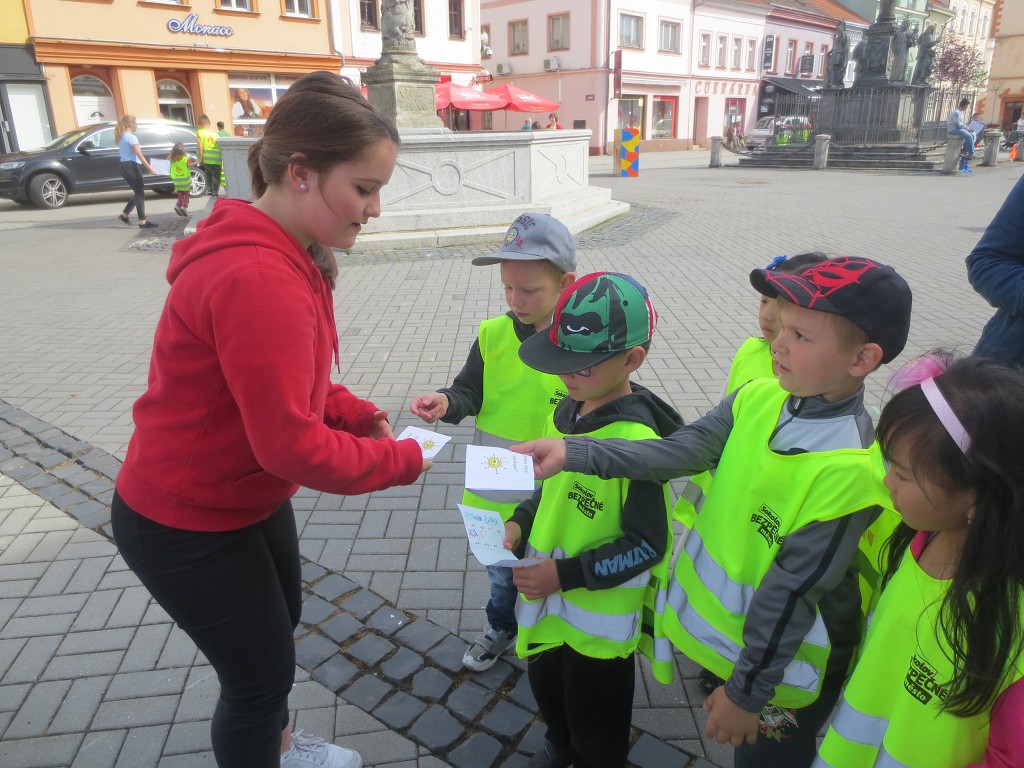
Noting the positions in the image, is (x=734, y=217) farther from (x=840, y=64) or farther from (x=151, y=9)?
(x=151, y=9)

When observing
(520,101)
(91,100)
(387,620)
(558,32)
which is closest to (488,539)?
(387,620)

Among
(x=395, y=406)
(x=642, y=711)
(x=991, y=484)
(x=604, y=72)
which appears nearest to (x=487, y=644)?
(x=642, y=711)

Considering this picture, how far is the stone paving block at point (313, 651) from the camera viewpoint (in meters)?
2.65

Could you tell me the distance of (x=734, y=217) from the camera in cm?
1330

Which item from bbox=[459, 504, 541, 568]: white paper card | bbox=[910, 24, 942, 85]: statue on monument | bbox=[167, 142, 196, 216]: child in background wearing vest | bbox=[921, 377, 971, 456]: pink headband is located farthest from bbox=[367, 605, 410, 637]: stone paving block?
bbox=[910, 24, 942, 85]: statue on monument

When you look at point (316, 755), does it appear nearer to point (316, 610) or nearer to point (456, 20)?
point (316, 610)

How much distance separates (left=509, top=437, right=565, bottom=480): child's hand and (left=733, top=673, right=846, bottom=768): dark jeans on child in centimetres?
84

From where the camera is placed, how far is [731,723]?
5.40 ft

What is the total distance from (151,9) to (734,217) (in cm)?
2043

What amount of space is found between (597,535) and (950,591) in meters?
0.79

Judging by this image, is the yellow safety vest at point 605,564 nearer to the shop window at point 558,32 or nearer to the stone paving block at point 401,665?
the stone paving block at point 401,665

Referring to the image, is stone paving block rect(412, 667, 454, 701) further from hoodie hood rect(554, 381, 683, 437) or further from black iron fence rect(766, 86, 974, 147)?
black iron fence rect(766, 86, 974, 147)

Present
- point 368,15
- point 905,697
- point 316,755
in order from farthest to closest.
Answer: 1. point 368,15
2. point 316,755
3. point 905,697

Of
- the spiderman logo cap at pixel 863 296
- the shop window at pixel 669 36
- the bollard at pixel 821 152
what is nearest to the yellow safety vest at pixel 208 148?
the spiderman logo cap at pixel 863 296
